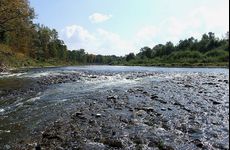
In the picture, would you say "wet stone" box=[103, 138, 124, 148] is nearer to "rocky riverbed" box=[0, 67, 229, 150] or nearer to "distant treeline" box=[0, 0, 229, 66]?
"rocky riverbed" box=[0, 67, 229, 150]

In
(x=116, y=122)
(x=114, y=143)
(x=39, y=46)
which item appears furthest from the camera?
(x=39, y=46)

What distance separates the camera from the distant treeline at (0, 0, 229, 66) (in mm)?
42969

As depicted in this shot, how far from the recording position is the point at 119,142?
10.0m

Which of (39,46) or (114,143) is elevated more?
(39,46)

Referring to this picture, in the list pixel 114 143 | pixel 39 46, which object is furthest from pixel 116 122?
pixel 39 46

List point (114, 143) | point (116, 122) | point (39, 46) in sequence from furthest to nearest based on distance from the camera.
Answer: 1. point (39, 46)
2. point (116, 122)
3. point (114, 143)

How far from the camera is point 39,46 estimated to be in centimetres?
16188

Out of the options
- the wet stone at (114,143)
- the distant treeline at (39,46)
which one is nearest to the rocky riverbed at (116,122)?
the wet stone at (114,143)

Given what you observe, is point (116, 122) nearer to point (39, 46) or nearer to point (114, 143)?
point (114, 143)

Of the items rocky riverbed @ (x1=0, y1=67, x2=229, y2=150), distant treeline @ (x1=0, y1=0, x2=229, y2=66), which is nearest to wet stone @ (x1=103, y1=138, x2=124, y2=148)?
rocky riverbed @ (x1=0, y1=67, x2=229, y2=150)

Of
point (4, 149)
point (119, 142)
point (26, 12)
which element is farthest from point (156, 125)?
point (26, 12)

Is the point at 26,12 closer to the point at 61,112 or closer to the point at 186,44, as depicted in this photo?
the point at 61,112

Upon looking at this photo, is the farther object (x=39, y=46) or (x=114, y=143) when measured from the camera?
(x=39, y=46)

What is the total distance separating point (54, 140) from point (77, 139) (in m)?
0.76
